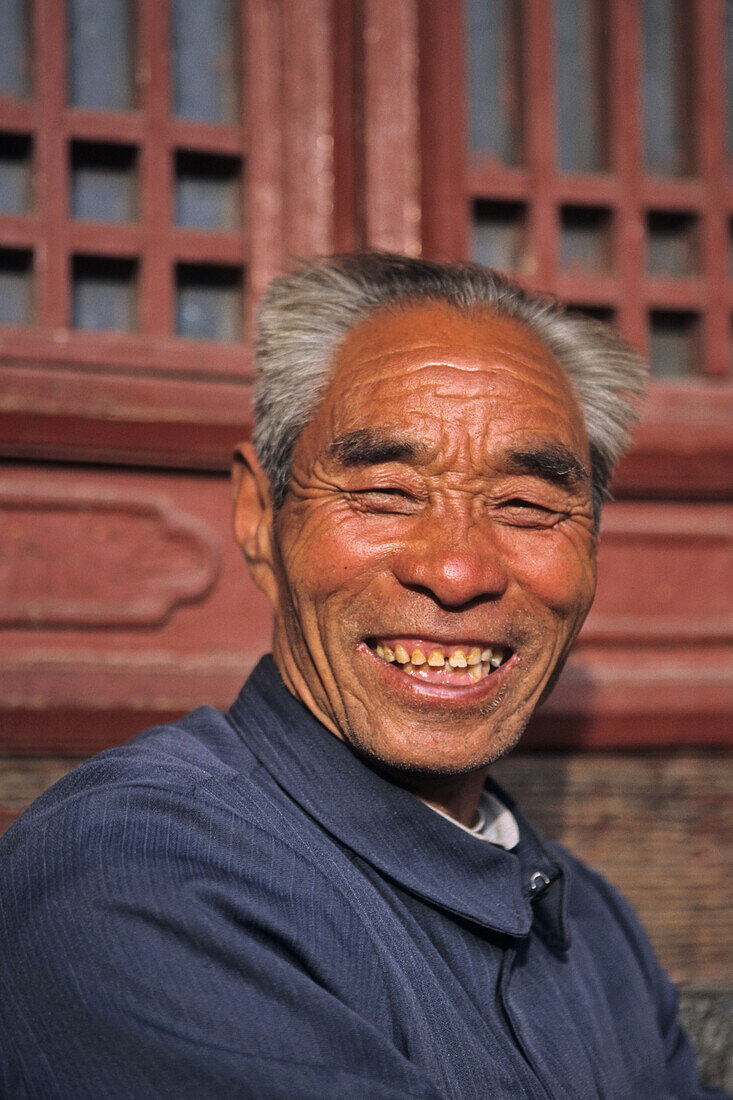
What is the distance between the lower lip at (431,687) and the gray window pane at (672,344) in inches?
86.2

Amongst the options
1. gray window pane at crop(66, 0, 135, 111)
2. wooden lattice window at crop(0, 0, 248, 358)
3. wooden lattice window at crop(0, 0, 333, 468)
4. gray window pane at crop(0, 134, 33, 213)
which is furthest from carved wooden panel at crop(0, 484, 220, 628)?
gray window pane at crop(66, 0, 135, 111)

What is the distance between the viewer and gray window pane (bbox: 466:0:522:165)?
338 centimetres

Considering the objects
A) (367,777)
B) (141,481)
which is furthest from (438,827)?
(141,481)

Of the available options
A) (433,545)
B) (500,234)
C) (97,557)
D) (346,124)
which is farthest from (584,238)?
(433,545)

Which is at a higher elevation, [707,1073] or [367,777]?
[367,777]

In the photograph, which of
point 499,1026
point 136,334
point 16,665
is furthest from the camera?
point 136,334

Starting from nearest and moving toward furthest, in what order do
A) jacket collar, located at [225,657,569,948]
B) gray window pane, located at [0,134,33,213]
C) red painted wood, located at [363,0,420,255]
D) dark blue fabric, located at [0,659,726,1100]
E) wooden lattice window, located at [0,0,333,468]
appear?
dark blue fabric, located at [0,659,726,1100]
jacket collar, located at [225,657,569,948]
wooden lattice window, located at [0,0,333,468]
gray window pane, located at [0,134,33,213]
red painted wood, located at [363,0,420,255]

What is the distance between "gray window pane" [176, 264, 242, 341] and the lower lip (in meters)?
1.82

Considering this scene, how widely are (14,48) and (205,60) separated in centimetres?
54

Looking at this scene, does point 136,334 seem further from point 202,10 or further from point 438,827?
point 438,827

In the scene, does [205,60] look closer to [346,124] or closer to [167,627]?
[346,124]

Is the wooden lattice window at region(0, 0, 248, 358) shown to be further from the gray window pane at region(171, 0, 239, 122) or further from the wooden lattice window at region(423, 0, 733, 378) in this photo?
the wooden lattice window at region(423, 0, 733, 378)

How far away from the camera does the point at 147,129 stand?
3.08 m

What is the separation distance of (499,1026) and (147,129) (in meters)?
2.55
